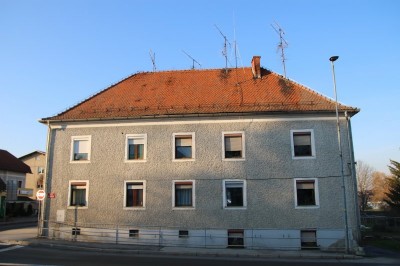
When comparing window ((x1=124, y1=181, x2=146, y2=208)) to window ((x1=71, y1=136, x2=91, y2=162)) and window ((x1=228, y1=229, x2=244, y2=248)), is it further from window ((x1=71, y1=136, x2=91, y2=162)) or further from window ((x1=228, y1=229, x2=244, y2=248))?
window ((x1=228, y1=229, x2=244, y2=248))

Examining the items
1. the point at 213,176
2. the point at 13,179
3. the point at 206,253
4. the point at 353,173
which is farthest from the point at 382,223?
the point at 13,179

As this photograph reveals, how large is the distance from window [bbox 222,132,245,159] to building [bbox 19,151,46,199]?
53852mm

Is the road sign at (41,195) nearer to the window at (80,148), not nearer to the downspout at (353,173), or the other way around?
the window at (80,148)

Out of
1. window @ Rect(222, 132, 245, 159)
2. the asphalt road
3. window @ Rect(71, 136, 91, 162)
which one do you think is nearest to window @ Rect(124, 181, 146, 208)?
window @ Rect(71, 136, 91, 162)

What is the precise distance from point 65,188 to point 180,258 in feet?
32.6

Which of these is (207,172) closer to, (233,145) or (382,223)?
(233,145)

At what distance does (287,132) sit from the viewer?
21391mm

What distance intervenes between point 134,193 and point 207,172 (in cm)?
456

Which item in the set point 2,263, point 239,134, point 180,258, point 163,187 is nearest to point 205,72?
point 239,134

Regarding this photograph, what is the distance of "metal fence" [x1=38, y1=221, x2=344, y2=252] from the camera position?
65.6 feet

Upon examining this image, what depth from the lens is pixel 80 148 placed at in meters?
23.0

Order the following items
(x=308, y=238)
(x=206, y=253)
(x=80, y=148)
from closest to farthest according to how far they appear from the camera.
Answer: (x=206, y=253)
(x=308, y=238)
(x=80, y=148)

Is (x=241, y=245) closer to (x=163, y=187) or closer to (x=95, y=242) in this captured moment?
(x=163, y=187)

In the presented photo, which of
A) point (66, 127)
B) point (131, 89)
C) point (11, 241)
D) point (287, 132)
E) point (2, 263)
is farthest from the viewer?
point (131, 89)
